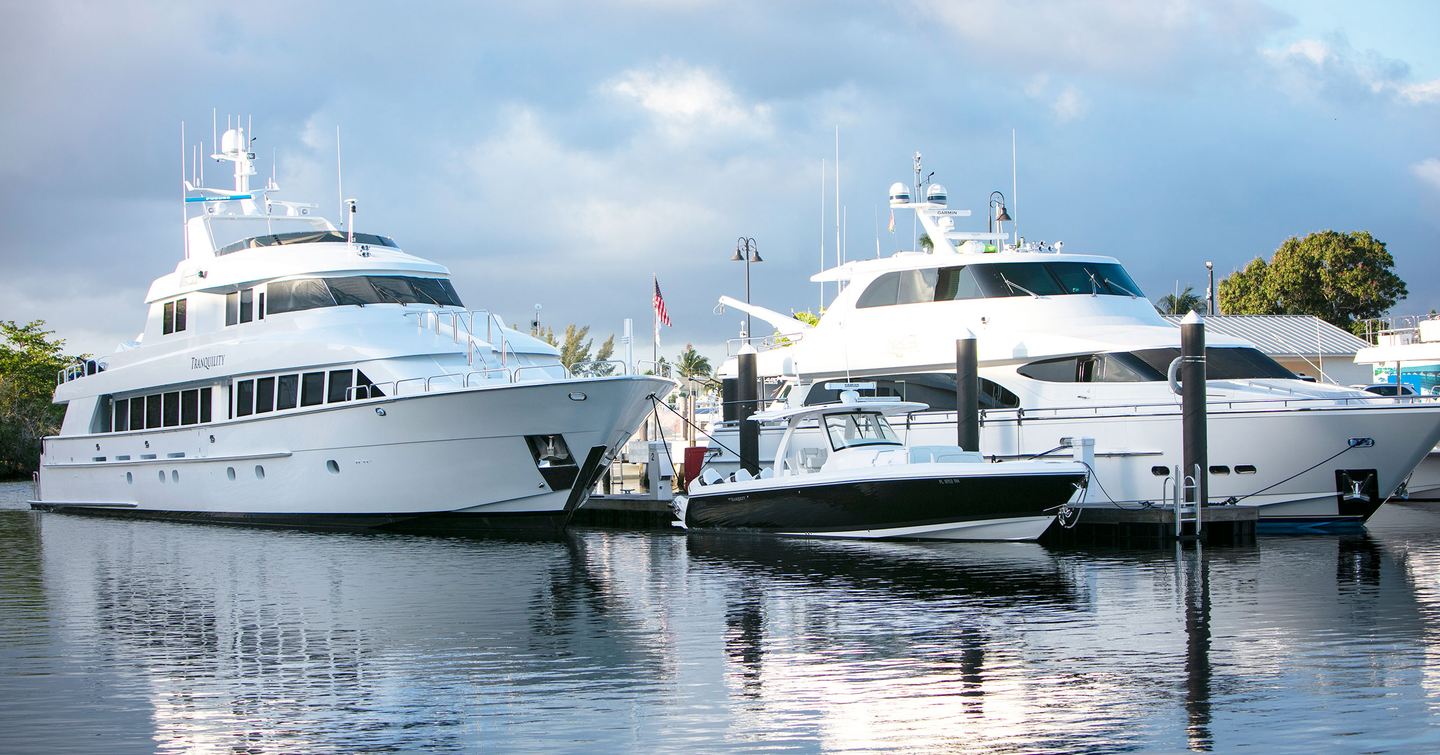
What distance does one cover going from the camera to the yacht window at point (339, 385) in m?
24.3

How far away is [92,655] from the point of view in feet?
40.7

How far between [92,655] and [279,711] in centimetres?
328

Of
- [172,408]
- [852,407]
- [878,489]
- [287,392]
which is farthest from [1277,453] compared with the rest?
[172,408]

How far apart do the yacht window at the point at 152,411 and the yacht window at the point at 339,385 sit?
6168mm

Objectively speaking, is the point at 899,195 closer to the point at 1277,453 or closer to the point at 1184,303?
the point at 1277,453

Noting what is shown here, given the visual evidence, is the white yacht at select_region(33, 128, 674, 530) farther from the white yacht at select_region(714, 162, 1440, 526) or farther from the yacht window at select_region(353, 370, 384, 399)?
the white yacht at select_region(714, 162, 1440, 526)

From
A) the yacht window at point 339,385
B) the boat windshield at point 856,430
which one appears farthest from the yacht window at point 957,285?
the yacht window at point 339,385

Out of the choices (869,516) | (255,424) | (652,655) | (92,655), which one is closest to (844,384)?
(869,516)

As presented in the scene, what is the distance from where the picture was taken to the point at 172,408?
2822 centimetres

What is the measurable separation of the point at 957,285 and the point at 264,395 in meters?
12.5

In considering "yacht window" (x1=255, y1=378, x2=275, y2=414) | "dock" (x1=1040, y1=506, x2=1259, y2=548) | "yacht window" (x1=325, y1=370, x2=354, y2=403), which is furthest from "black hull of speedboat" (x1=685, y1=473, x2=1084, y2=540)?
"yacht window" (x1=255, y1=378, x2=275, y2=414)

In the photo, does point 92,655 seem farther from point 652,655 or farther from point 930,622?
point 930,622

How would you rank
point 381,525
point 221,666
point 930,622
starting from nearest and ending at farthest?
1. point 221,666
2. point 930,622
3. point 381,525

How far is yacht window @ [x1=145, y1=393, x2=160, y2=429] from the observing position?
2873 centimetres
